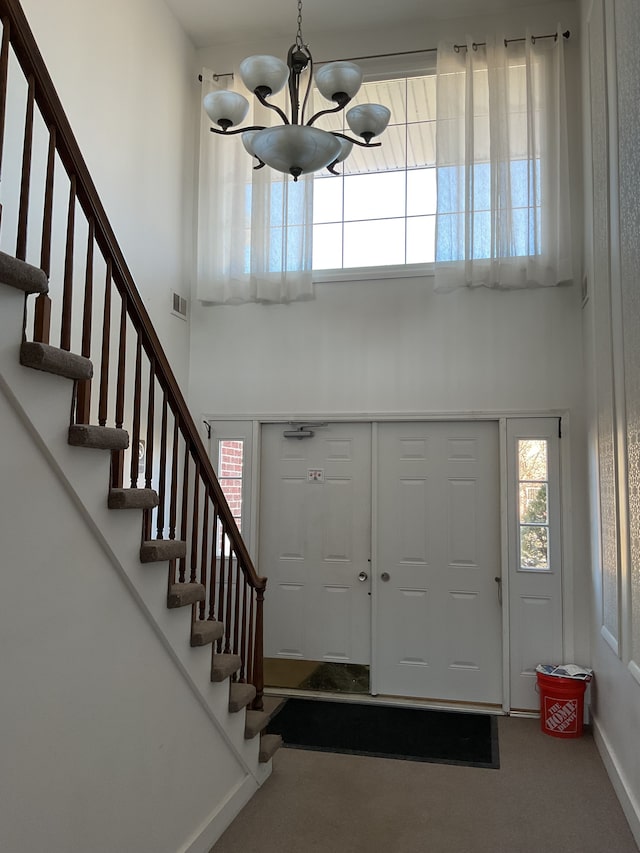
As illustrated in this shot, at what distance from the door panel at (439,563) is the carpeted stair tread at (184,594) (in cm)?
229

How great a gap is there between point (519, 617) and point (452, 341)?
2032 millimetres

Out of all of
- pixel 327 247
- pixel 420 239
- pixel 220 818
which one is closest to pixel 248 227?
pixel 327 247

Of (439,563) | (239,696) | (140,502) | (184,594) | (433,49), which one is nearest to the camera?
(140,502)

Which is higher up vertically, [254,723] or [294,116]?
[294,116]

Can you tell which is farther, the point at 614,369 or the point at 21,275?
the point at 614,369

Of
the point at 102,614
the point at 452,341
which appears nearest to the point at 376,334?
the point at 452,341

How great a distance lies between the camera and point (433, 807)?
322 cm

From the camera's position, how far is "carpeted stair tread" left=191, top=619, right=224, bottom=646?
9.00ft

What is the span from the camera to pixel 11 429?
1.82m

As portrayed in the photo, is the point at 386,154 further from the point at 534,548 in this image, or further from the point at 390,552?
the point at 534,548

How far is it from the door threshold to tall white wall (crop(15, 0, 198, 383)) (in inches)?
102

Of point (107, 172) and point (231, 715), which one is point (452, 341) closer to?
point (107, 172)

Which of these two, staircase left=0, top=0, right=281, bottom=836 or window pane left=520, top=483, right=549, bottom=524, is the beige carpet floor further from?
window pane left=520, top=483, right=549, bottom=524

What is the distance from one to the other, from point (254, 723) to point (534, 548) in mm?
2329
